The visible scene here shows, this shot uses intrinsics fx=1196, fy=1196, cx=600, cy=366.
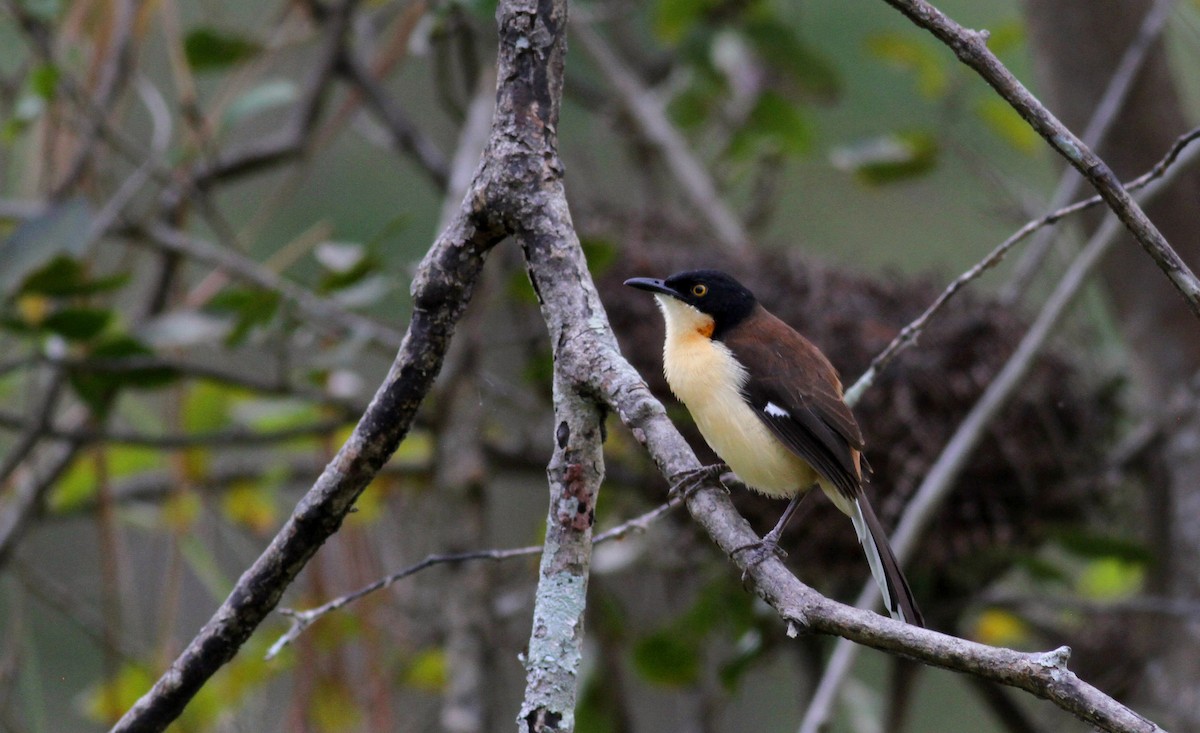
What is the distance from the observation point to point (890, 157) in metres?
5.32

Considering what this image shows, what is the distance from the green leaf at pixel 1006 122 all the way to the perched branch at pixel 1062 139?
14.4 ft

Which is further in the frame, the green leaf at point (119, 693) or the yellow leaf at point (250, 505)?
the yellow leaf at point (250, 505)

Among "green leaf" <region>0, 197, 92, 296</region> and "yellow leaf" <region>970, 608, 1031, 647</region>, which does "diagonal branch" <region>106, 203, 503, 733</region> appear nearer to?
"green leaf" <region>0, 197, 92, 296</region>

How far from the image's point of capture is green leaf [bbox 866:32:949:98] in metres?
5.49

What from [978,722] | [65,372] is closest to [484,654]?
[65,372]

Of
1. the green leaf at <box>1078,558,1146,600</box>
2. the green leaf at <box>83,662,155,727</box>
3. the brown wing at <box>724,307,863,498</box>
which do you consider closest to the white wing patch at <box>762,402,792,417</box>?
the brown wing at <box>724,307,863,498</box>

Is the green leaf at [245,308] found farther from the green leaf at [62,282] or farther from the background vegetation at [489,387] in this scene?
the green leaf at [62,282]

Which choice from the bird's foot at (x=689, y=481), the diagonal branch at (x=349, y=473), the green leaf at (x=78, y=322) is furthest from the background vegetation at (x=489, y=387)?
the bird's foot at (x=689, y=481)

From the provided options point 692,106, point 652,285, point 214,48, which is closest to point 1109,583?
point 692,106

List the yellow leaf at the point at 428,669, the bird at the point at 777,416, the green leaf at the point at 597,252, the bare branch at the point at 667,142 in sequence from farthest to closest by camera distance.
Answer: the bare branch at the point at 667,142
the yellow leaf at the point at 428,669
the green leaf at the point at 597,252
the bird at the point at 777,416

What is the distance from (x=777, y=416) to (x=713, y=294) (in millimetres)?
523

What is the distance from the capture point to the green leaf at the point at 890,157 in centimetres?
530

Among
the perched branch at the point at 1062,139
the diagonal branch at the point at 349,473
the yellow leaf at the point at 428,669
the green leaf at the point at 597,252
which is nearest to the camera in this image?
the perched branch at the point at 1062,139

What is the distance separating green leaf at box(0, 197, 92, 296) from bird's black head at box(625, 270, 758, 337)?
1541 mm
